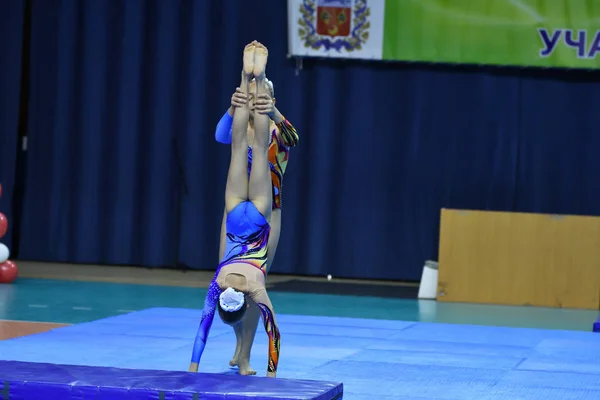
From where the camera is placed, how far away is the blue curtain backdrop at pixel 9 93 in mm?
11977

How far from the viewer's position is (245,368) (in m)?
5.54

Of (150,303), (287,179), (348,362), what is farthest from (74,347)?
(287,179)

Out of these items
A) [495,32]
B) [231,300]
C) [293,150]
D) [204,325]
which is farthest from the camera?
[293,150]

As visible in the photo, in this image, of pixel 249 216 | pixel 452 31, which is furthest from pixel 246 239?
pixel 452 31

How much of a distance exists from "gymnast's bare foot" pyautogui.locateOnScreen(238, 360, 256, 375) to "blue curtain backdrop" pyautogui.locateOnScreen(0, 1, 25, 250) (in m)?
7.09

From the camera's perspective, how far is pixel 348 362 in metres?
6.19

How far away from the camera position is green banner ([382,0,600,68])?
10727mm

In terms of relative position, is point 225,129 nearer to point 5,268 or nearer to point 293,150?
point 5,268

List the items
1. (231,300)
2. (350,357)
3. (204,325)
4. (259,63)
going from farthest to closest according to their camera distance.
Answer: (350,357) < (259,63) < (204,325) < (231,300)

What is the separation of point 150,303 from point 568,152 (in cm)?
482

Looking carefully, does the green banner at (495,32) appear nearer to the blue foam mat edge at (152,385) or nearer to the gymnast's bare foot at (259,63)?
the gymnast's bare foot at (259,63)

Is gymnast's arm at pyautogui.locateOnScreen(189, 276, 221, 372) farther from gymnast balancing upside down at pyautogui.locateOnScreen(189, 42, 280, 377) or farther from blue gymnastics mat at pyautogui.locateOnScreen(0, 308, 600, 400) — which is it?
blue gymnastics mat at pyautogui.locateOnScreen(0, 308, 600, 400)

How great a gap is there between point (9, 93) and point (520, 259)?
6084 millimetres

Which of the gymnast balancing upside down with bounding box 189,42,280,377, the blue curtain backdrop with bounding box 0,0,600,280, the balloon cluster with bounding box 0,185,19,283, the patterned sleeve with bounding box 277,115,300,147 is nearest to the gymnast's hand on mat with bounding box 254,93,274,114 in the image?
the gymnast balancing upside down with bounding box 189,42,280,377
